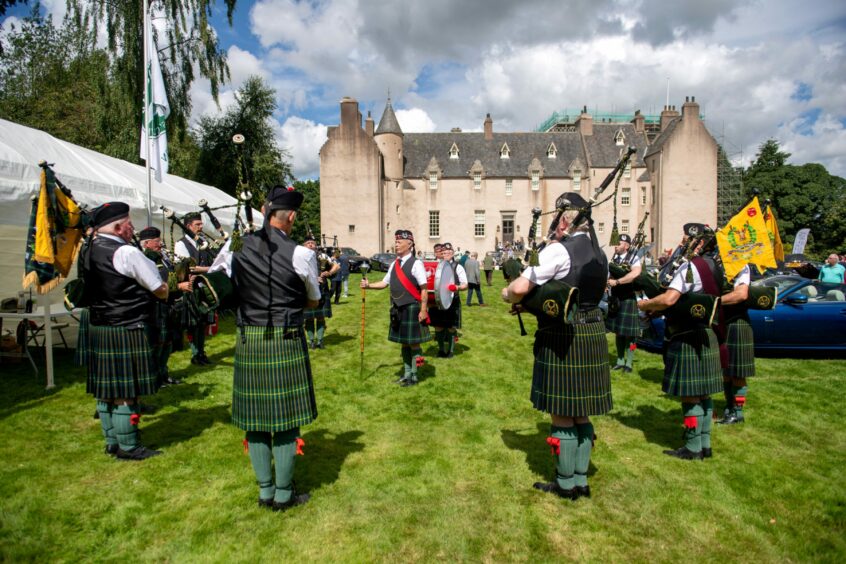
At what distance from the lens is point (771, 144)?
4962 centimetres

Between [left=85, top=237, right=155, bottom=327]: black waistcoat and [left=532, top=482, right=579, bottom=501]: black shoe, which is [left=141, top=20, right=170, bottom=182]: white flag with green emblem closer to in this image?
[left=85, top=237, right=155, bottom=327]: black waistcoat

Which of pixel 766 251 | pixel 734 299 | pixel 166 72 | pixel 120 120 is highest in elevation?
pixel 166 72

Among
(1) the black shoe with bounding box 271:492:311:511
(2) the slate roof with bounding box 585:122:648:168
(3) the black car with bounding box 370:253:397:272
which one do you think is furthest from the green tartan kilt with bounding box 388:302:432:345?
(2) the slate roof with bounding box 585:122:648:168

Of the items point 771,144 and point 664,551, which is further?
point 771,144

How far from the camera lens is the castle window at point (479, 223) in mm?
39656

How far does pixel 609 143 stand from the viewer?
40688 mm

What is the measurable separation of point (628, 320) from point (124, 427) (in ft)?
20.4

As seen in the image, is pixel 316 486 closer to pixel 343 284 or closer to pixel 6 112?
pixel 343 284

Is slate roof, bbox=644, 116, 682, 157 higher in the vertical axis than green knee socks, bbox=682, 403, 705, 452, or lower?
higher

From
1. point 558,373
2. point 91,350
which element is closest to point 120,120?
point 91,350

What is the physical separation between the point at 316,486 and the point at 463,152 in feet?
129

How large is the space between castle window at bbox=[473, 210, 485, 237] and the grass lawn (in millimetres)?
33754

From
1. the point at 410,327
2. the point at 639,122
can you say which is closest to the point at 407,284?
the point at 410,327

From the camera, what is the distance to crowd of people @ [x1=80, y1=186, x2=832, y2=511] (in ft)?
10.4
